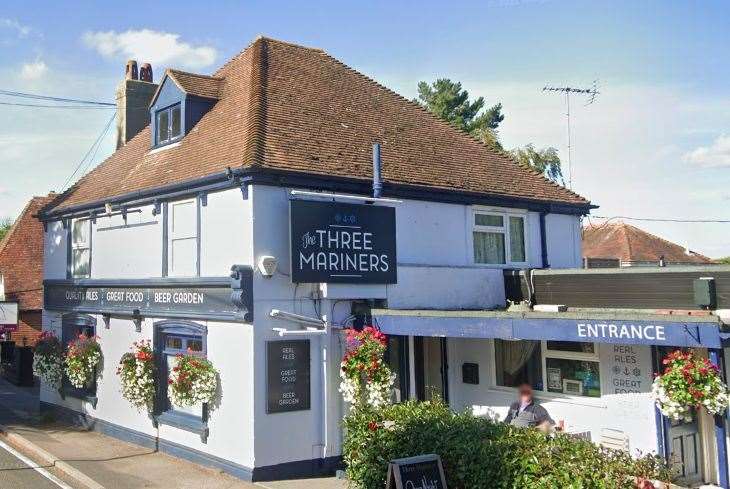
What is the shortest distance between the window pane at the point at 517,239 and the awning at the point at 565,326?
14.5 ft

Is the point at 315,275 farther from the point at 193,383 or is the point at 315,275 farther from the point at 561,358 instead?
the point at 561,358

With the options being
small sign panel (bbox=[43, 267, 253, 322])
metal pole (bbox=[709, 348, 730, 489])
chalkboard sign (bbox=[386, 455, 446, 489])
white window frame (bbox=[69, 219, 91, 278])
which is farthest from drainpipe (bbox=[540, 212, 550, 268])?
white window frame (bbox=[69, 219, 91, 278])

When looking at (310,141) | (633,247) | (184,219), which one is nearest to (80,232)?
(184,219)

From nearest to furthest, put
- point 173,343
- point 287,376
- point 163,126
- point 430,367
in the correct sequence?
point 287,376, point 173,343, point 430,367, point 163,126

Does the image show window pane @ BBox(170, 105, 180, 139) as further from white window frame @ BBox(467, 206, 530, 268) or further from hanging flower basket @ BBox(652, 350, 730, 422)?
hanging flower basket @ BBox(652, 350, 730, 422)

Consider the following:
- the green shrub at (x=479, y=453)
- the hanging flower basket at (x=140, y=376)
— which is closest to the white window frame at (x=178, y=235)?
the hanging flower basket at (x=140, y=376)

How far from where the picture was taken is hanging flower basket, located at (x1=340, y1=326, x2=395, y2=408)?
10953mm

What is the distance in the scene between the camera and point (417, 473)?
777 centimetres

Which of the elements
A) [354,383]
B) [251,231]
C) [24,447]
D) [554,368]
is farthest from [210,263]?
[554,368]

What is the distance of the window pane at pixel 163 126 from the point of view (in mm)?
15000

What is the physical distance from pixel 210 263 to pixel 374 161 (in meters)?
3.38

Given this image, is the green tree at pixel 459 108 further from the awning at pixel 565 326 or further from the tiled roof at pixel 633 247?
the awning at pixel 565 326

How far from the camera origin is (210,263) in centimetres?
1216

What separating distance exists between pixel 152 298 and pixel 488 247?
22.5 feet
